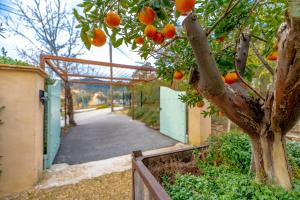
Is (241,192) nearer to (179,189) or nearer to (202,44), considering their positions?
(179,189)

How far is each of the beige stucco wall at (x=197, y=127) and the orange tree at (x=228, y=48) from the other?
3250 millimetres

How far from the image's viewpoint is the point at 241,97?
1.28m

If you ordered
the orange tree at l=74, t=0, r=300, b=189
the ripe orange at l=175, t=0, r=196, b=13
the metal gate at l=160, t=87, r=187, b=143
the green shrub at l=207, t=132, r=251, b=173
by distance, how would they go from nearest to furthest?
the ripe orange at l=175, t=0, r=196, b=13 → the orange tree at l=74, t=0, r=300, b=189 → the green shrub at l=207, t=132, r=251, b=173 → the metal gate at l=160, t=87, r=187, b=143

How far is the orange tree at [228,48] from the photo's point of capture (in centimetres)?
79

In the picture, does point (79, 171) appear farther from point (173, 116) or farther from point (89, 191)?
point (173, 116)

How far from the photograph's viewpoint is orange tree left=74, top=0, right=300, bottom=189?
79 centimetres

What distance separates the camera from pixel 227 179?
5.33ft

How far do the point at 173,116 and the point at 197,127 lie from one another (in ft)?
3.41

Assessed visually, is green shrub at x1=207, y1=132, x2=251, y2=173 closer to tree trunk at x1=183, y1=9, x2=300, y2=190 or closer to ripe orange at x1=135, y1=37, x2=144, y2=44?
tree trunk at x1=183, y1=9, x2=300, y2=190

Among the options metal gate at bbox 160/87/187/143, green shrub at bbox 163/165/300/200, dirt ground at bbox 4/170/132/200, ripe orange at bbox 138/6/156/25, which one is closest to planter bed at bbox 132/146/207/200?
green shrub at bbox 163/165/300/200

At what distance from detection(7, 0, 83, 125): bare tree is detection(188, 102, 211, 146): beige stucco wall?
5868 mm

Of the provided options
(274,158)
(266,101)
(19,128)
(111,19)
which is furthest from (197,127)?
(111,19)

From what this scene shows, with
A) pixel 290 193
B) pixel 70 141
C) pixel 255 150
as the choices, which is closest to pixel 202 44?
pixel 255 150

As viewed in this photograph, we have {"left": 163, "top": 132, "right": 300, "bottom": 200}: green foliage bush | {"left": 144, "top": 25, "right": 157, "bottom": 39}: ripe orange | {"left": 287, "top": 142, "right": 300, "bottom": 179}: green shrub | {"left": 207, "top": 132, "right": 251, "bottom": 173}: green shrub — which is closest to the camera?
{"left": 144, "top": 25, "right": 157, "bottom": 39}: ripe orange
